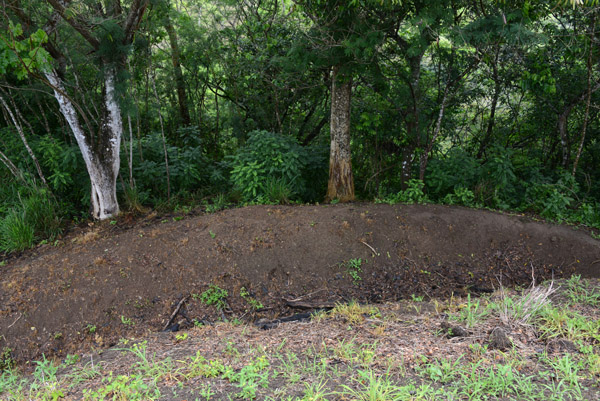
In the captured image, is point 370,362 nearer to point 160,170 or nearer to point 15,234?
point 15,234

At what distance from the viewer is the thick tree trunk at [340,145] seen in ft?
20.4

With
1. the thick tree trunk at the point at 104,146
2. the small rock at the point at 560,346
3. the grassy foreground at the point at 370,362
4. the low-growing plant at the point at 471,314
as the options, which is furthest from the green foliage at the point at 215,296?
the small rock at the point at 560,346

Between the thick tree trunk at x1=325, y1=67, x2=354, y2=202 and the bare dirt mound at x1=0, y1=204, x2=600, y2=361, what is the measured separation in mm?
603

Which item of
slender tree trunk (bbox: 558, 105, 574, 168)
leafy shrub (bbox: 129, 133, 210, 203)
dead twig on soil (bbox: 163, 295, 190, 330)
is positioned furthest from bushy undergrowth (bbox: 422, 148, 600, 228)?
dead twig on soil (bbox: 163, 295, 190, 330)

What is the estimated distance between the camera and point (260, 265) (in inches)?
188

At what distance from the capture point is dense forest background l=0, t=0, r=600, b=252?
17.4 feet

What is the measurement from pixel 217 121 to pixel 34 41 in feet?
15.8

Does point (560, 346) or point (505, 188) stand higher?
point (505, 188)

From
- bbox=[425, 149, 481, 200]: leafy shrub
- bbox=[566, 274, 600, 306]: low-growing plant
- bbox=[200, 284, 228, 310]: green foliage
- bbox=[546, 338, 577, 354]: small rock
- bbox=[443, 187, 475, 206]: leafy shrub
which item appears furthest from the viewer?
bbox=[425, 149, 481, 200]: leafy shrub

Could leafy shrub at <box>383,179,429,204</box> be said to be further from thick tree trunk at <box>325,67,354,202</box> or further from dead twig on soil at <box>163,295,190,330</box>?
dead twig on soil at <box>163,295,190,330</box>

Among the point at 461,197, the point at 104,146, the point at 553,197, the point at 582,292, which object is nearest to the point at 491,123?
the point at 553,197

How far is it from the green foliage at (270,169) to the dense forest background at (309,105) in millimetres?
32

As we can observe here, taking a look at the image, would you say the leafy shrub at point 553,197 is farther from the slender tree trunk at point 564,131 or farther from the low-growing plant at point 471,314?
the low-growing plant at point 471,314

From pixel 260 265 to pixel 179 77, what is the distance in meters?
5.42
